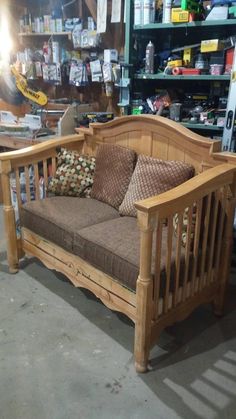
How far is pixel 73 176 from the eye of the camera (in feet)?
7.61

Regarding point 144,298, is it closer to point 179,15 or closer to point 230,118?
point 230,118

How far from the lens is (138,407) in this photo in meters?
1.42

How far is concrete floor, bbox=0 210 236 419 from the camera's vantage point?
1424mm

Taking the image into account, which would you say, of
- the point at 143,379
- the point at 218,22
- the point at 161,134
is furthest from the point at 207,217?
the point at 218,22

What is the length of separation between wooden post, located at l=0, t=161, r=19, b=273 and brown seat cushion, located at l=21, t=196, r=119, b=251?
0.24ft

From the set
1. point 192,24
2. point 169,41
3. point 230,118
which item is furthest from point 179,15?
point 230,118

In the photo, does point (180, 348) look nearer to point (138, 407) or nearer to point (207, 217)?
point (138, 407)

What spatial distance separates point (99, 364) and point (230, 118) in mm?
1573

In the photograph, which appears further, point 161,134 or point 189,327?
point 161,134

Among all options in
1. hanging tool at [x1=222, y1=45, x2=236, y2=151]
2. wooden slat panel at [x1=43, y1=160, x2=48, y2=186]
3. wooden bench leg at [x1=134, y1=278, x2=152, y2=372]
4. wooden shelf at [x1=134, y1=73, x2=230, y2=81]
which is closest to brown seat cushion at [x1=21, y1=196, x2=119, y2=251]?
wooden slat panel at [x1=43, y1=160, x2=48, y2=186]

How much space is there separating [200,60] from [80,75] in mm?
1053

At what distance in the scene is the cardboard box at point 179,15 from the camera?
2.24 m

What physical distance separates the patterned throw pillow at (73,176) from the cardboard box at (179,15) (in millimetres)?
1019

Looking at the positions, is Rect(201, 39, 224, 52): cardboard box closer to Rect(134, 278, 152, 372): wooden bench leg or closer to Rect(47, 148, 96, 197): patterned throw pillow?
Rect(47, 148, 96, 197): patterned throw pillow
